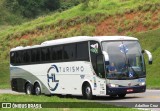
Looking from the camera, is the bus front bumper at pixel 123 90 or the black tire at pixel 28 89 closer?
the bus front bumper at pixel 123 90

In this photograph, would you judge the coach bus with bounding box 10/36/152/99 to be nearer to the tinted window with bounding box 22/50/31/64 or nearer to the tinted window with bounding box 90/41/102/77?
the tinted window with bounding box 90/41/102/77

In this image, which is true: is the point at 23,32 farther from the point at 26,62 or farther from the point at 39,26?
the point at 26,62

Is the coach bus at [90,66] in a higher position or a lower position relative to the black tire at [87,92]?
higher

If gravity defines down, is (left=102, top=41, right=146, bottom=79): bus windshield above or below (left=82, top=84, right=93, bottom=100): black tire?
above

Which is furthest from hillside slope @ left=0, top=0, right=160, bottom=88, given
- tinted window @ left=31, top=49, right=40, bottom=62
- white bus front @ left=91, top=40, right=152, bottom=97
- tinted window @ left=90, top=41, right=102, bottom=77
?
tinted window @ left=90, top=41, right=102, bottom=77

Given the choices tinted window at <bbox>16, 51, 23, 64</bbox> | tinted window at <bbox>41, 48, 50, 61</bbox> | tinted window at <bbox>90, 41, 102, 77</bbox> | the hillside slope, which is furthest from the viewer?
A: the hillside slope

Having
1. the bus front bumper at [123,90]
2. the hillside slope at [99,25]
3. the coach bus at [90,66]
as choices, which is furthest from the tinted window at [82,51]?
the hillside slope at [99,25]

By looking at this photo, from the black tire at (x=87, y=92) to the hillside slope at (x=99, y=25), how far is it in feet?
59.0

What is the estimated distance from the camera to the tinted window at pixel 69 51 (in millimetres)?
23156

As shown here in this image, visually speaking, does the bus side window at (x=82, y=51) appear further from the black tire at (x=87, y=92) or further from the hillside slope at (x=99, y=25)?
the hillside slope at (x=99, y=25)

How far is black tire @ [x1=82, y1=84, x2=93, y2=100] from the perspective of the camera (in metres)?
21.9

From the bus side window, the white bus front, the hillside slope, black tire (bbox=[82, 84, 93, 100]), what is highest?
the hillside slope

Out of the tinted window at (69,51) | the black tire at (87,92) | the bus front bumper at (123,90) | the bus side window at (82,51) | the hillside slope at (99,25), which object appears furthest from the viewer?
the hillside slope at (99,25)

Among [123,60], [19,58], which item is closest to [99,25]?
[19,58]
